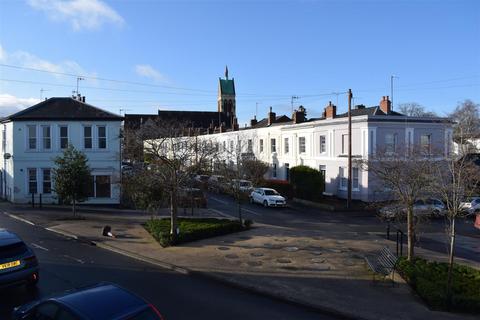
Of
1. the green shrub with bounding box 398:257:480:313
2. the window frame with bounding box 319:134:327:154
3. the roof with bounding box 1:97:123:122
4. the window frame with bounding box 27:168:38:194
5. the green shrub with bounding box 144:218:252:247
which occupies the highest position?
the roof with bounding box 1:97:123:122

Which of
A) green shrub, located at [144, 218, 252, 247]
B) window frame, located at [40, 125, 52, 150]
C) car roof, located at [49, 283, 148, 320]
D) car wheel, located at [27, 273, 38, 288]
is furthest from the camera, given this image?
window frame, located at [40, 125, 52, 150]

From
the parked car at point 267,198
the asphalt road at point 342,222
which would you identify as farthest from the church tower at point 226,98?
the asphalt road at point 342,222

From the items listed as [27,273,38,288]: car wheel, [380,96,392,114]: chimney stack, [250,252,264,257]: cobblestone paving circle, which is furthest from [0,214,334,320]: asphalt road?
[380,96,392,114]: chimney stack

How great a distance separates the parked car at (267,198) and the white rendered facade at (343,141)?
6299mm

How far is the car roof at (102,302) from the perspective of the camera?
22.8 ft

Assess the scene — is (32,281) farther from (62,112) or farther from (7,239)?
(62,112)

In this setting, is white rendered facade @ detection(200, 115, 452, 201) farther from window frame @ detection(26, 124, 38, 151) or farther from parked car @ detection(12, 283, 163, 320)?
parked car @ detection(12, 283, 163, 320)

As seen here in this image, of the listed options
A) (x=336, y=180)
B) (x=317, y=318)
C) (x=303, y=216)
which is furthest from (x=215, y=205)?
(x=317, y=318)

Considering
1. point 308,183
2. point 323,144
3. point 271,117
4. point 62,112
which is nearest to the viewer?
point 62,112

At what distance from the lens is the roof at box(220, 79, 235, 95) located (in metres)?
127

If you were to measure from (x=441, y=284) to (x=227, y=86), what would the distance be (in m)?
119

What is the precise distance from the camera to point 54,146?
33.1 meters

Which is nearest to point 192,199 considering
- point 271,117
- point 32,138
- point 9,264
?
point 32,138

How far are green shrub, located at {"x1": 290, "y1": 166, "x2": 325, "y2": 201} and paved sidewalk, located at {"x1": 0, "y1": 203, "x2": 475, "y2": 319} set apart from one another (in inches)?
554
